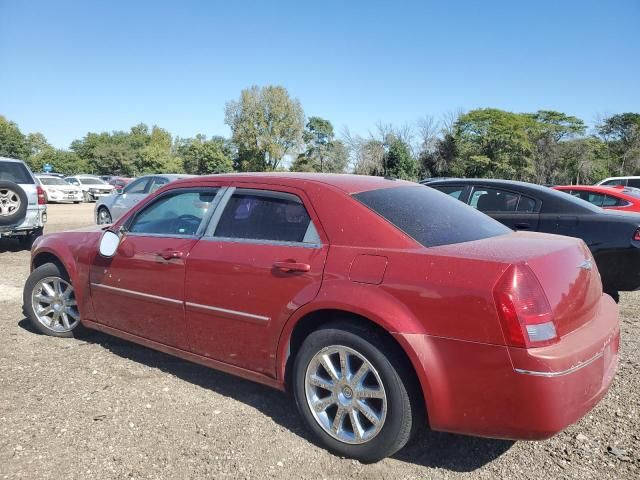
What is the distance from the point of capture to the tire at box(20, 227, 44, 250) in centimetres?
1014

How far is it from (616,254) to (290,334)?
401cm

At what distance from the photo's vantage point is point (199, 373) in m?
3.98

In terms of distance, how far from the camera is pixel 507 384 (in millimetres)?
2311

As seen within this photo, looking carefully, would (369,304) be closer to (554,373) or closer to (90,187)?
(554,373)

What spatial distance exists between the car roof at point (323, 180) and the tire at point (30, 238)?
800 centimetres

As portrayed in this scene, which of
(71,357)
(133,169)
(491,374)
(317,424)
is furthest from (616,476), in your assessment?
(133,169)

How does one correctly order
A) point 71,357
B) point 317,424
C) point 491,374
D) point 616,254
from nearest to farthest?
1. point 491,374
2. point 317,424
3. point 71,357
4. point 616,254

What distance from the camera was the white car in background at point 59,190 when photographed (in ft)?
89.4

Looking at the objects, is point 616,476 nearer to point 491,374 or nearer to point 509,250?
point 491,374

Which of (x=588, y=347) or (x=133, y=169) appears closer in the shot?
(x=588, y=347)

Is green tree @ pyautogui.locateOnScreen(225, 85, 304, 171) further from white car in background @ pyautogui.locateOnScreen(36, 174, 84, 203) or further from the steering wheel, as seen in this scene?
the steering wheel

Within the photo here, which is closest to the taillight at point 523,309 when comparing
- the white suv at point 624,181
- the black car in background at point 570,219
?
the black car in background at point 570,219

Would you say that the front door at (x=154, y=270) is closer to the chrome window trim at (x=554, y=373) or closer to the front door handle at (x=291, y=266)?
the front door handle at (x=291, y=266)

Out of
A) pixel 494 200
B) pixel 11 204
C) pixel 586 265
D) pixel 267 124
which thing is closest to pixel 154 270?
pixel 586 265
